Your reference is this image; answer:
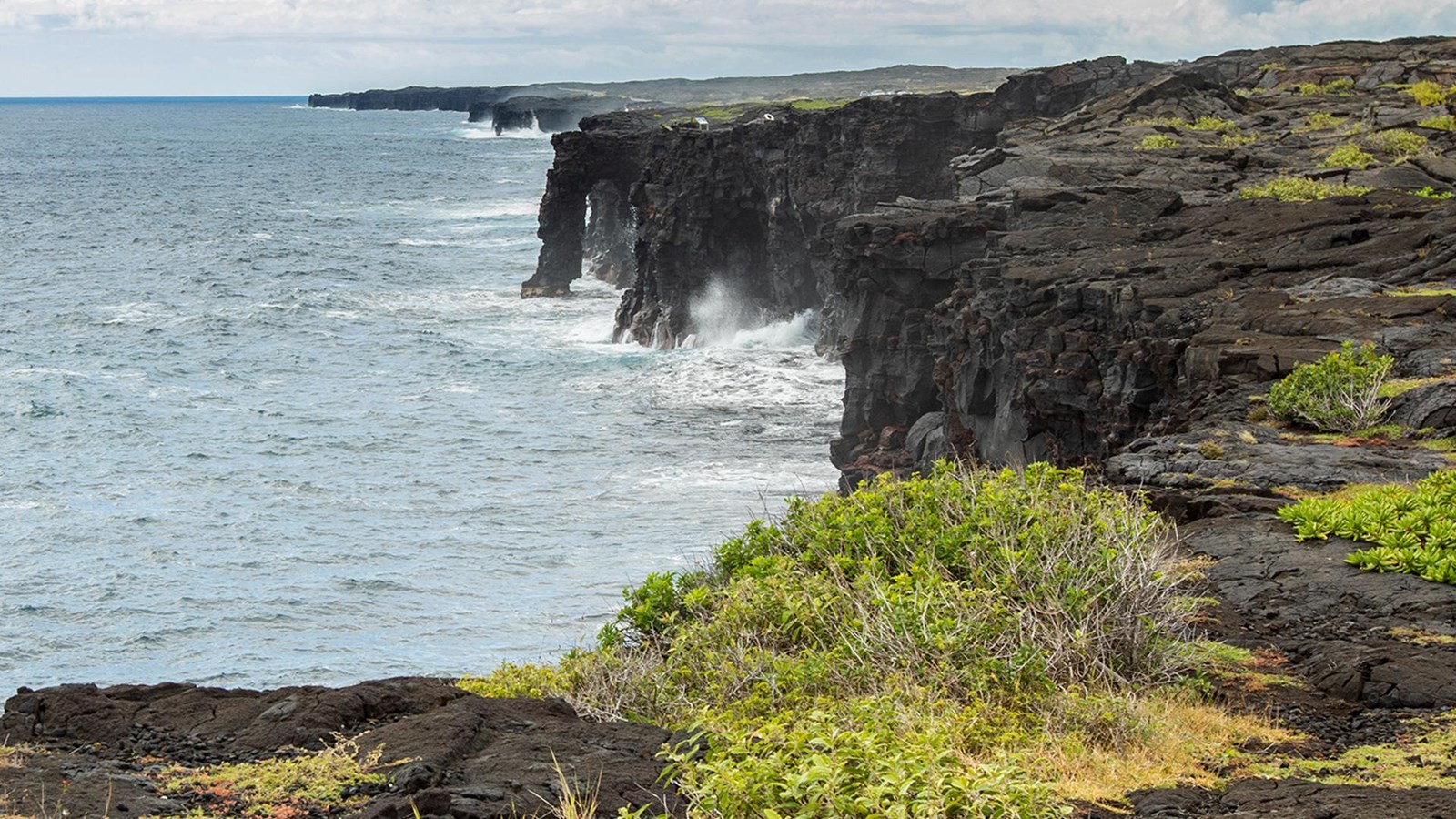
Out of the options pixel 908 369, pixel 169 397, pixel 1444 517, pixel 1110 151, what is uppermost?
pixel 1110 151

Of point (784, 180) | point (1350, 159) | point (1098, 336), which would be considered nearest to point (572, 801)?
point (1098, 336)

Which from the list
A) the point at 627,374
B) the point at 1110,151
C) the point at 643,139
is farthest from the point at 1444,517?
the point at 643,139

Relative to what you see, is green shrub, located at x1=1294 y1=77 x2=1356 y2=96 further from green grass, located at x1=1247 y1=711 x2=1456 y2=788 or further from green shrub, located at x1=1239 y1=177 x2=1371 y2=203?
green grass, located at x1=1247 y1=711 x2=1456 y2=788

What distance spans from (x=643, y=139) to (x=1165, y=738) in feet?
243

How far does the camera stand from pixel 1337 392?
19.3m

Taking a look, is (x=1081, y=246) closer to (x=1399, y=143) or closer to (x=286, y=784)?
(x=1399, y=143)

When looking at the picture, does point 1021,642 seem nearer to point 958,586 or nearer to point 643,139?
point 958,586

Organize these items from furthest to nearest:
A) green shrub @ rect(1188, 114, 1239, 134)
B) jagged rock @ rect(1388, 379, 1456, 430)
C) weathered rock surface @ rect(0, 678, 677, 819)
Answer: green shrub @ rect(1188, 114, 1239, 134) < jagged rock @ rect(1388, 379, 1456, 430) < weathered rock surface @ rect(0, 678, 677, 819)

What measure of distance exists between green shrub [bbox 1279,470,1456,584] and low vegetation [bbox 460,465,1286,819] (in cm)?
180

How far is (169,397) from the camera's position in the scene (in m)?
54.0

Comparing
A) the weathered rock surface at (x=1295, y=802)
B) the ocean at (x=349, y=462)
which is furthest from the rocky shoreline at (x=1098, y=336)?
the ocean at (x=349, y=462)

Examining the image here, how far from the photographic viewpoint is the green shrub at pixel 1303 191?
32.7 m

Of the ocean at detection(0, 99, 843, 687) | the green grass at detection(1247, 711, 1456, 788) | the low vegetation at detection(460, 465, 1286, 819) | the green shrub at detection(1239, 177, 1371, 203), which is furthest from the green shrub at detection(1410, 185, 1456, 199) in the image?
the green grass at detection(1247, 711, 1456, 788)

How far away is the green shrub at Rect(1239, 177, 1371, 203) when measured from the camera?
32.7m
